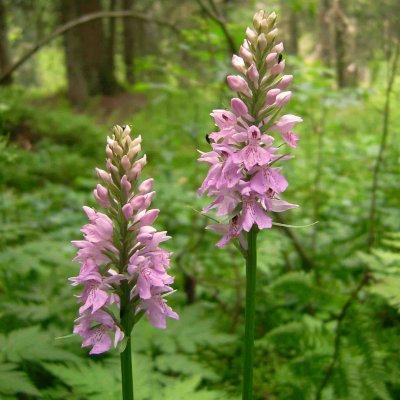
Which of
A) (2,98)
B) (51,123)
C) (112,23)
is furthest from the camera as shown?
(112,23)

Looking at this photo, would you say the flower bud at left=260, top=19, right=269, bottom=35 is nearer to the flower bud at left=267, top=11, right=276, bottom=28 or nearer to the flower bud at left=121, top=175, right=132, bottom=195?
the flower bud at left=267, top=11, right=276, bottom=28

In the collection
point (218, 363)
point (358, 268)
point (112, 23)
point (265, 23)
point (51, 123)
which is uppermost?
point (112, 23)

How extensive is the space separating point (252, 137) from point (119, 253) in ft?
2.02

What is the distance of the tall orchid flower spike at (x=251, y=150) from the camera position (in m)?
1.86

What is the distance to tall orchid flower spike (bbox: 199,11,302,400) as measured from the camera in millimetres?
1861

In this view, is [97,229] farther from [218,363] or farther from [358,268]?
[358,268]

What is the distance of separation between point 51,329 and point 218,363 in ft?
4.69

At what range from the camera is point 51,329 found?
340cm

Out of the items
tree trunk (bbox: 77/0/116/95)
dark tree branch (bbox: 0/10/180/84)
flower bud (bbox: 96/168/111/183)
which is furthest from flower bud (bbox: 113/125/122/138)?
tree trunk (bbox: 77/0/116/95)

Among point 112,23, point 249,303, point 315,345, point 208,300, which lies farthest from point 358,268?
point 112,23

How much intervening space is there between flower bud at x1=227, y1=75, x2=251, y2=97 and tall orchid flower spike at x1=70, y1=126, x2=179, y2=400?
38 centimetres

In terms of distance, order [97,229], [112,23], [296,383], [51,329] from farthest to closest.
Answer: [112,23] → [51,329] → [296,383] → [97,229]

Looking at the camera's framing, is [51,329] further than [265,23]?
Yes

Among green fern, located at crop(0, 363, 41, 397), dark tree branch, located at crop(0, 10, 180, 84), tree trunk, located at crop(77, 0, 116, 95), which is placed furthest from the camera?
tree trunk, located at crop(77, 0, 116, 95)
